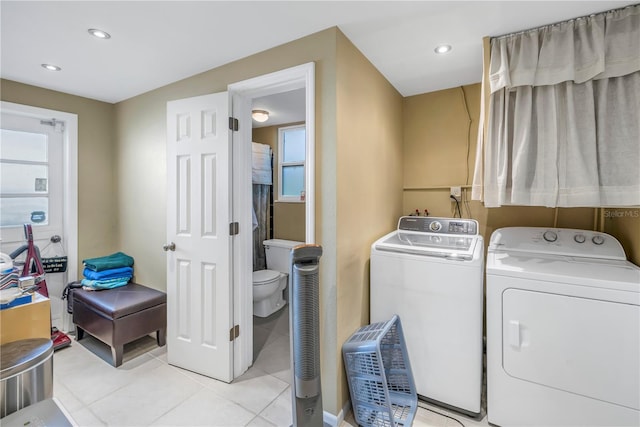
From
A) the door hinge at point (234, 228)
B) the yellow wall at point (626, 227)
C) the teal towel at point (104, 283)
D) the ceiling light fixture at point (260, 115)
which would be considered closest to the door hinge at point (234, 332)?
the door hinge at point (234, 228)

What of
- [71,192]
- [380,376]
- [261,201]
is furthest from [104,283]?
[380,376]

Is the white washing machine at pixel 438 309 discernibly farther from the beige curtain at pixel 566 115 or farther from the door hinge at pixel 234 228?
the door hinge at pixel 234 228

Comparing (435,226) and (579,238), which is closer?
(579,238)

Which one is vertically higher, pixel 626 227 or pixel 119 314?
pixel 626 227

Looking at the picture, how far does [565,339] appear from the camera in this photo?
56.3 inches

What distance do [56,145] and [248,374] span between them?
2.82 metres

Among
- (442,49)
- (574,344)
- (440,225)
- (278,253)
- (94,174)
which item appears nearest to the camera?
(574,344)

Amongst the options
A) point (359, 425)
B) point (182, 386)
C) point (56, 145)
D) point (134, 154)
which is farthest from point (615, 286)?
point (56, 145)

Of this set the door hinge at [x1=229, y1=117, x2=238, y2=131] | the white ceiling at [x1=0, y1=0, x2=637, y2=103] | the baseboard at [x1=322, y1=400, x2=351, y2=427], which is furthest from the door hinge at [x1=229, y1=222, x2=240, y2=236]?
the baseboard at [x1=322, y1=400, x2=351, y2=427]

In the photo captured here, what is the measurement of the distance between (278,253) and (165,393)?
1888 mm

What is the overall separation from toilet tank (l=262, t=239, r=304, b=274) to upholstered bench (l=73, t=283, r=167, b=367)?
4.51ft

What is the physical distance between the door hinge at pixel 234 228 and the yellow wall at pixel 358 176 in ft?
2.73

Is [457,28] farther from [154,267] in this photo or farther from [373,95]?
[154,267]

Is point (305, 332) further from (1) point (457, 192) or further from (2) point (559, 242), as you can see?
(1) point (457, 192)
